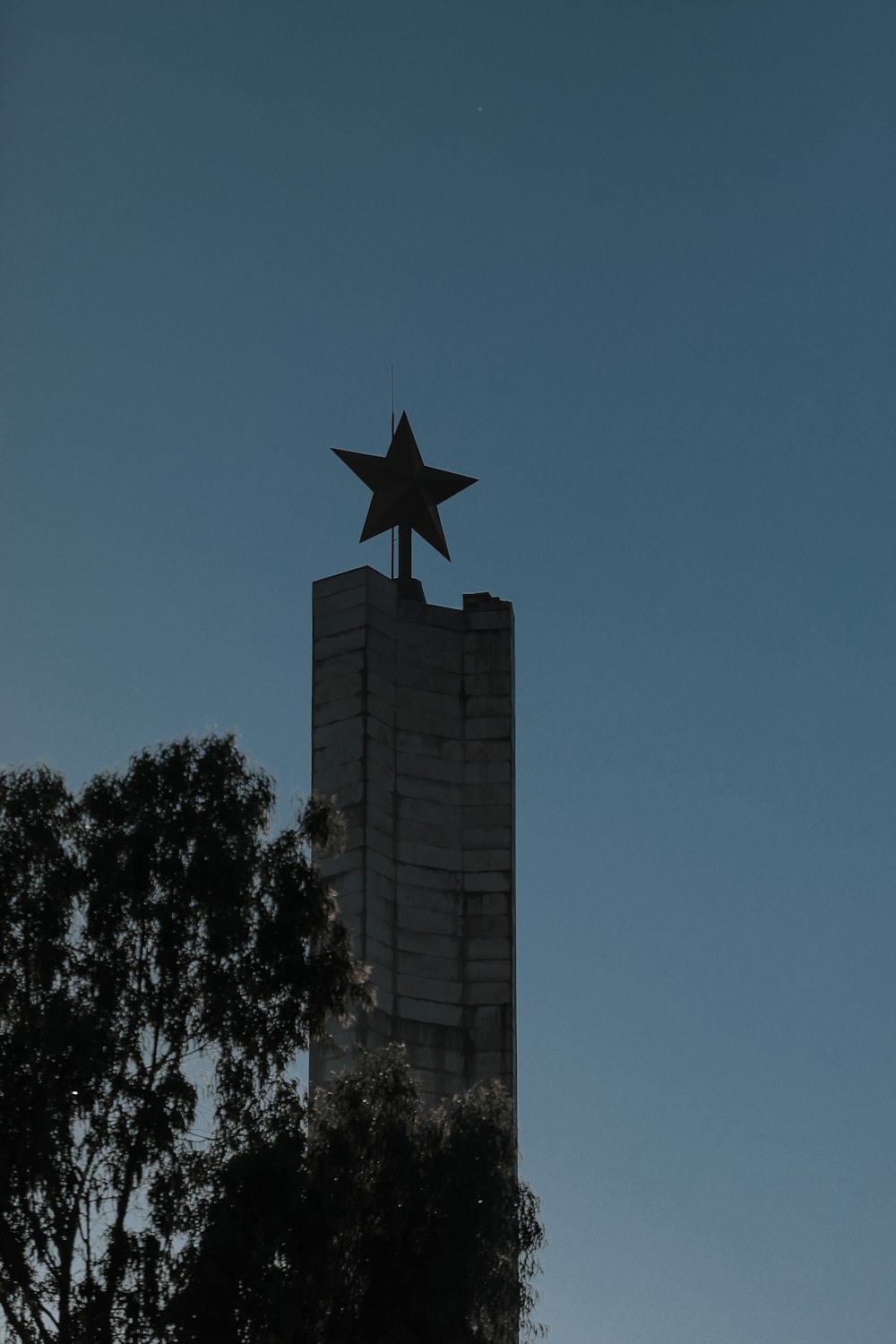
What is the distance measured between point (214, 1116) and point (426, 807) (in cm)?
1800

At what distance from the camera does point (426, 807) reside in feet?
163

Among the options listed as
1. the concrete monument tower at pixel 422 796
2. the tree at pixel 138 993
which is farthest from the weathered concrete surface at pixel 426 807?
the tree at pixel 138 993

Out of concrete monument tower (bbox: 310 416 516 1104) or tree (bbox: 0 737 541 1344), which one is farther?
concrete monument tower (bbox: 310 416 516 1104)

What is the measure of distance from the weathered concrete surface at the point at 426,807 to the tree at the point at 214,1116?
1253 centimetres

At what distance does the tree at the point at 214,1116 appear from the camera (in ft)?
100

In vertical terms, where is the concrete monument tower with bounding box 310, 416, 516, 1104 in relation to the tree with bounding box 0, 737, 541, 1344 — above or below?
above

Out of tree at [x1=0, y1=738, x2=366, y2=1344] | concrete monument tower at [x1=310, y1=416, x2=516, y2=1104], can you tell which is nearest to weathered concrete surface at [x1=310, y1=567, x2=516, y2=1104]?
concrete monument tower at [x1=310, y1=416, x2=516, y2=1104]

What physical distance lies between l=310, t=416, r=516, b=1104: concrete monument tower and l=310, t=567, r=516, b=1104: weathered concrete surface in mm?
36

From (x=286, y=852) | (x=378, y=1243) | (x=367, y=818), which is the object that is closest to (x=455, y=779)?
(x=367, y=818)

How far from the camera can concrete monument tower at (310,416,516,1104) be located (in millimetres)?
47625

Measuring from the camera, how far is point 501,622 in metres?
51.7

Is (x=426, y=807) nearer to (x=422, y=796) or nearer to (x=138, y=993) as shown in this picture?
(x=422, y=796)

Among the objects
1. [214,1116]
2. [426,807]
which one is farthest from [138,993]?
[426,807]

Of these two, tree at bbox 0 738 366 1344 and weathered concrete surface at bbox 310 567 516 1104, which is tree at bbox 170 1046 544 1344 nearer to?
tree at bbox 0 738 366 1344
